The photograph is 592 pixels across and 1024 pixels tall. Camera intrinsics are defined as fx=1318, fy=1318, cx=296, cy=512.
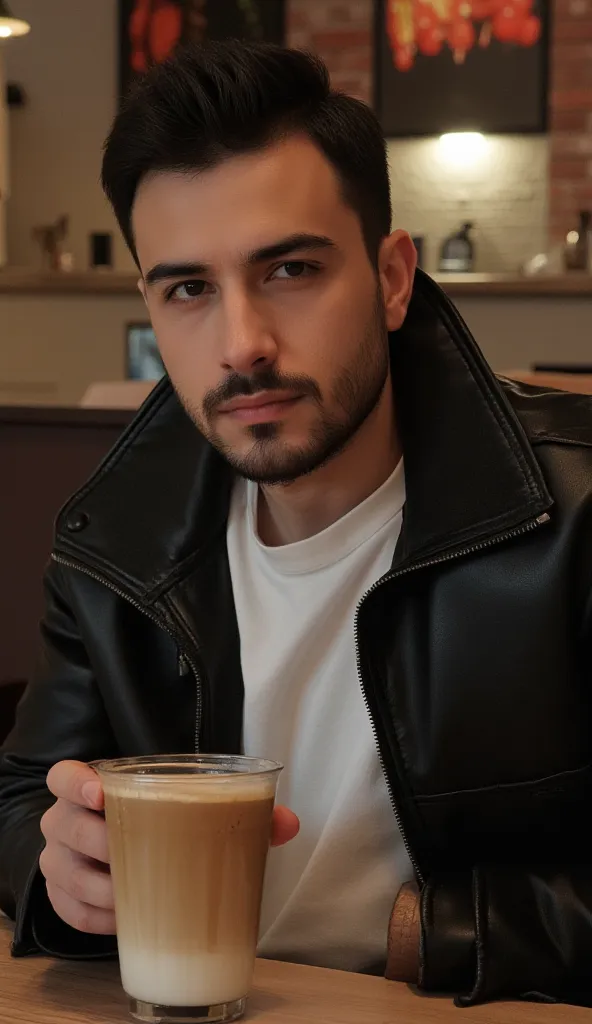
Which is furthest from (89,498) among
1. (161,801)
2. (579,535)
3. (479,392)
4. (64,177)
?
(64,177)

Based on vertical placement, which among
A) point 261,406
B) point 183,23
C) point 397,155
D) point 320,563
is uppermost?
point 183,23

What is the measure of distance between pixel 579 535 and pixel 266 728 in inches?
15.2

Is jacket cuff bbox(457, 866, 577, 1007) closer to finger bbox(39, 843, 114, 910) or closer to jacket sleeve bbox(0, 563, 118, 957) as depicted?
finger bbox(39, 843, 114, 910)

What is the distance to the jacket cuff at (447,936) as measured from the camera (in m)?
0.95

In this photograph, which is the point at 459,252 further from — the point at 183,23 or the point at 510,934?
the point at 510,934

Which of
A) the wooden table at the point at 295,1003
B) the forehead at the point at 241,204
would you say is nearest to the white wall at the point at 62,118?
the forehead at the point at 241,204

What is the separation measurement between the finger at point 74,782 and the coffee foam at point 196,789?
9 centimetres

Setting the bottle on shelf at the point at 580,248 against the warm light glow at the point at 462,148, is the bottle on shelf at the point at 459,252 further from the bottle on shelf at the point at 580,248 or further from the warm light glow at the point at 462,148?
the bottle on shelf at the point at 580,248

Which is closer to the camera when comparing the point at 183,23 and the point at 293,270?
the point at 293,270

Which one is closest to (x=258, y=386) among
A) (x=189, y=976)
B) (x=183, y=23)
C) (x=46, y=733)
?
(x=46, y=733)

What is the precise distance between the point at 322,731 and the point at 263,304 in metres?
0.44

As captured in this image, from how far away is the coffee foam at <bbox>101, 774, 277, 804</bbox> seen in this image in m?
0.83

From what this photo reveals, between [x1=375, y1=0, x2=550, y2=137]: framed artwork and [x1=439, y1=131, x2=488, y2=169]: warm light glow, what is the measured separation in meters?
0.07

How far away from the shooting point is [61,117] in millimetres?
7523
